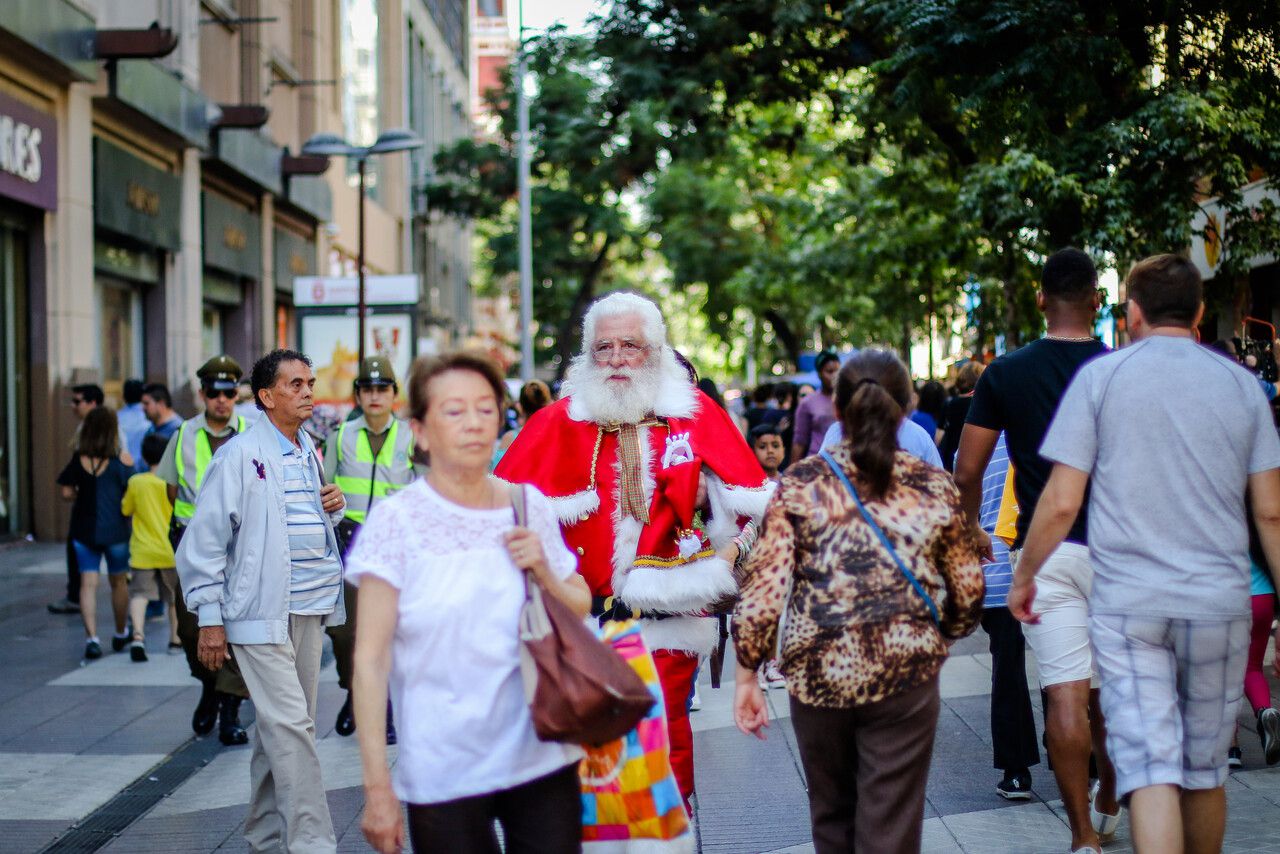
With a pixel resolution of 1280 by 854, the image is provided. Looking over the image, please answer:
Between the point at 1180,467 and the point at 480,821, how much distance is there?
6.92 feet

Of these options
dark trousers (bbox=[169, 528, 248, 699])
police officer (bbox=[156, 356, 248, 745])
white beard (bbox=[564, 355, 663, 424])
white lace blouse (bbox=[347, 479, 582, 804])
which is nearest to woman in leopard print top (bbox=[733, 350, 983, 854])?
white lace blouse (bbox=[347, 479, 582, 804])

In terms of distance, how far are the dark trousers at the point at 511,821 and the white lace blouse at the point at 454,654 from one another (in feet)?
0.12

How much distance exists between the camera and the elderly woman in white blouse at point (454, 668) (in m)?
3.35

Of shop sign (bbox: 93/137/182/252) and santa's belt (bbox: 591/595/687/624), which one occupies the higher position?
shop sign (bbox: 93/137/182/252)

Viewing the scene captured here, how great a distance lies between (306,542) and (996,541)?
2712mm

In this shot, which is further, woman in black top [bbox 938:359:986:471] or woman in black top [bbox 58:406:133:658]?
woman in black top [bbox 58:406:133:658]

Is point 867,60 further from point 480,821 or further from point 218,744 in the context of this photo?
point 480,821

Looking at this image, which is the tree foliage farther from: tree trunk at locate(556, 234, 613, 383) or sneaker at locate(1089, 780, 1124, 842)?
tree trunk at locate(556, 234, 613, 383)

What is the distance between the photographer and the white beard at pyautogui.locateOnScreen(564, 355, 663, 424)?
519 cm

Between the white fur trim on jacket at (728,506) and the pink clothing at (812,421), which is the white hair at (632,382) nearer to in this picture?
the white fur trim on jacket at (728,506)

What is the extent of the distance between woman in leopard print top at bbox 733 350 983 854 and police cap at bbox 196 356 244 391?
16.3 ft

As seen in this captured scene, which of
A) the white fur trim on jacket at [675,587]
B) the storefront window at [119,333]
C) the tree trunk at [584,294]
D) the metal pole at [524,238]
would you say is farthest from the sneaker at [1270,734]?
the tree trunk at [584,294]

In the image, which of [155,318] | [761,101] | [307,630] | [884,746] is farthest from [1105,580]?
[155,318]

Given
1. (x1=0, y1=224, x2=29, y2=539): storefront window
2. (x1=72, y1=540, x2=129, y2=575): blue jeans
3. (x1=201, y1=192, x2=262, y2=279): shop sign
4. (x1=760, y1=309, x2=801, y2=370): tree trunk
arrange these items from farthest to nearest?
(x1=760, y1=309, x2=801, y2=370): tree trunk, (x1=201, y1=192, x2=262, y2=279): shop sign, (x1=0, y1=224, x2=29, y2=539): storefront window, (x1=72, y1=540, x2=129, y2=575): blue jeans
